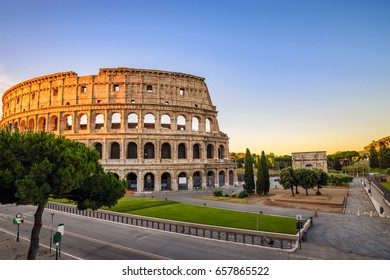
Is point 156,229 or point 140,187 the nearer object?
point 156,229

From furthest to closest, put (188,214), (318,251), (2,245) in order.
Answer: (188,214)
(2,245)
(318,251)

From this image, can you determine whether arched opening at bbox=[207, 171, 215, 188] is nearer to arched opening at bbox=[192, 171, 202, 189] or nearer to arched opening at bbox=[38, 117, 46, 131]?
arched opening at bbox=[192, 171, 202, 189]

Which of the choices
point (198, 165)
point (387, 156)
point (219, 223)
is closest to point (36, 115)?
point (198, 165)

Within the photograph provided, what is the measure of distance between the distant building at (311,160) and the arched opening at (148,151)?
40.5 meters

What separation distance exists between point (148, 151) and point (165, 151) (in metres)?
3.61

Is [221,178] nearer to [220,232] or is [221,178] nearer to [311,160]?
[311,160]

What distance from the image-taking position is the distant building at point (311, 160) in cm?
6281

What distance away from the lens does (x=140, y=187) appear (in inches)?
1751

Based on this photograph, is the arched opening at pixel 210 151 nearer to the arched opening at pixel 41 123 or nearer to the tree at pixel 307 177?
the tree at pixel 307 177

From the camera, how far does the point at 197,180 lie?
163 ft

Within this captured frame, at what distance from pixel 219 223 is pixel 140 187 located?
91.6ft

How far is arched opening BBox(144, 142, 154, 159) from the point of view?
4905 centimetres

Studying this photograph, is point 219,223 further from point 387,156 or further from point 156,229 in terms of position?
point 387,156
